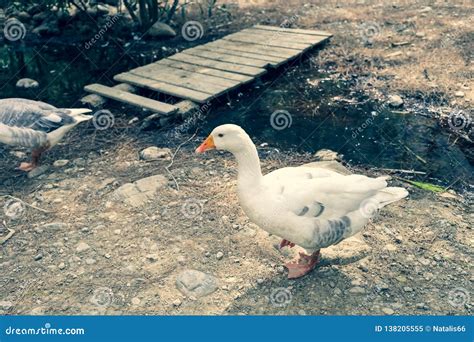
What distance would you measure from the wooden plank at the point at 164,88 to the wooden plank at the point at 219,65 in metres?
0.84

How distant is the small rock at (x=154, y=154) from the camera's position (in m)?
5.43

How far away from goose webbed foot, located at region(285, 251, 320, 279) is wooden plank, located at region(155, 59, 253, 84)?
3401 millimetres

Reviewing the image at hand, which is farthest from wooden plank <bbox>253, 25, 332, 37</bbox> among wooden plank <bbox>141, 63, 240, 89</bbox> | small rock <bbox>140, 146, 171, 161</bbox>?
small rock <bbox>140, 146, 171, 161</bbox>

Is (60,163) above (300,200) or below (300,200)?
below

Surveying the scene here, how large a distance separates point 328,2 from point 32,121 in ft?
21.7

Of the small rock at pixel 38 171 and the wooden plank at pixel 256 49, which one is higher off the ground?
the wooden plank at pixel 256 49

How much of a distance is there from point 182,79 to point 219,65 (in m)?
0.69

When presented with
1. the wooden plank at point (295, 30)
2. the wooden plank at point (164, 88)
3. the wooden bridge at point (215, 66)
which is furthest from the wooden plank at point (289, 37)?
the wooden plank at point (164, 88)

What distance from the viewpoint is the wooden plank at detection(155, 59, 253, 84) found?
6.84 meters

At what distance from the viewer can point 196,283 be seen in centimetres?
379

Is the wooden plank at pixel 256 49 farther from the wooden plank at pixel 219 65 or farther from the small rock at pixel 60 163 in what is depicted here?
the small rock at pixel 60 163

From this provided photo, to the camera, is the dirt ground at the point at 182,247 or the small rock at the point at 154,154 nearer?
the dirt ground at the point at 182,247

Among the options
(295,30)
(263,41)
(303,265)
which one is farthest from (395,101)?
(303,265)

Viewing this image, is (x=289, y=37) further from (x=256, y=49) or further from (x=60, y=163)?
(x=60, y=163)
